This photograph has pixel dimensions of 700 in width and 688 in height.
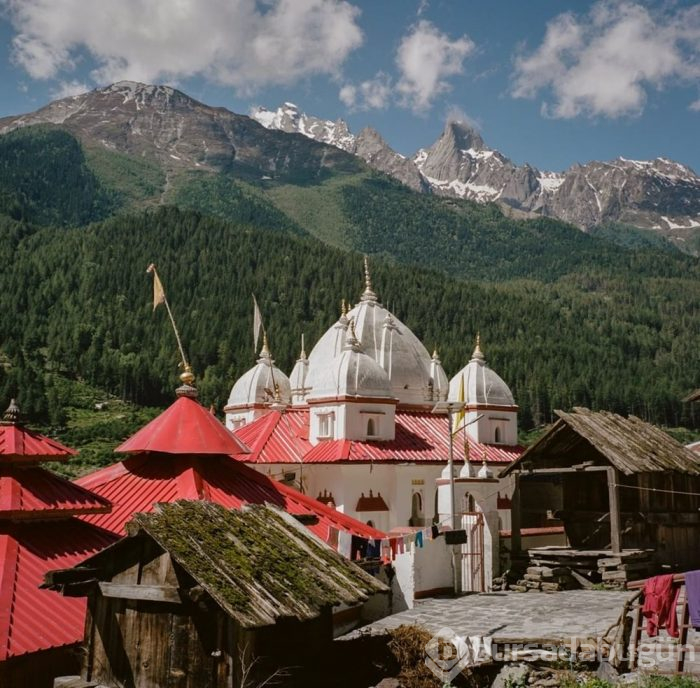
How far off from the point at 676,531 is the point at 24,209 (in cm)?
16792

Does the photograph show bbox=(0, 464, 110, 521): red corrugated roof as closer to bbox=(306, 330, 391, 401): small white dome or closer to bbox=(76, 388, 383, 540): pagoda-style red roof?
bbox=(76, 388, 383, 540): pagoda-style red roof

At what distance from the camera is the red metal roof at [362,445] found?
103 feet

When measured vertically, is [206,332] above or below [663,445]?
above

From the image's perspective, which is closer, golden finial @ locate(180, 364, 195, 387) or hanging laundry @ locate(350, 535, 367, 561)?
hanging laundry @ locate(350, 535, 367, 561)

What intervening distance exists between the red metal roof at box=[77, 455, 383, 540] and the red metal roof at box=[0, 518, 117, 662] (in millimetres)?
2445

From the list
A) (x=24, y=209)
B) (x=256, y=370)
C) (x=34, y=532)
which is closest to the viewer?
(x=34, y=532)

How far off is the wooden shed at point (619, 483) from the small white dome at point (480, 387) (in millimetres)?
9305

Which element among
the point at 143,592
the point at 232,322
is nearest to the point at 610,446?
the point at 143,592

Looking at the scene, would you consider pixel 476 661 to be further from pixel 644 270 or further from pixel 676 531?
pixel 644 270

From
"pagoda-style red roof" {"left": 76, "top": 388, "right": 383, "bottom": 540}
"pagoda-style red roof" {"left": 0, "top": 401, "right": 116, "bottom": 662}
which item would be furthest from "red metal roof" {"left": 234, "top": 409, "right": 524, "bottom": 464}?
"pagoda-style red roof" {"left": 0, "top": 401, "right": 116, "bottom": 662}

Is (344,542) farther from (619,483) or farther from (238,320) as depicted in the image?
(238,320)

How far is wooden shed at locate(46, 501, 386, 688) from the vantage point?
9.68 m

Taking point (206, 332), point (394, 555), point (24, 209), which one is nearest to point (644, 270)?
point (206, 332)

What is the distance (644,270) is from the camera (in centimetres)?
19862
